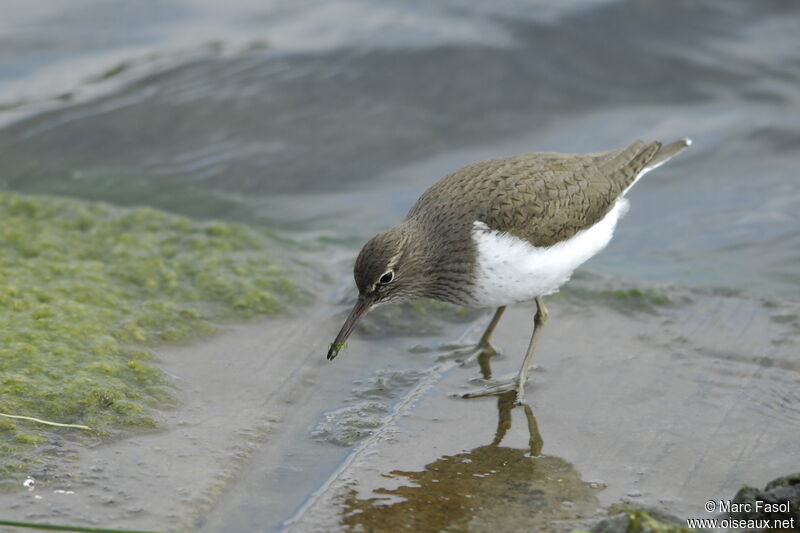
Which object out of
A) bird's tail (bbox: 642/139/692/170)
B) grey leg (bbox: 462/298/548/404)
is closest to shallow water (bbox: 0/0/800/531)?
grey leg (bbox: 462/298/548/404)

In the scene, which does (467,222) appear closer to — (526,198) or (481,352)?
(526,198)

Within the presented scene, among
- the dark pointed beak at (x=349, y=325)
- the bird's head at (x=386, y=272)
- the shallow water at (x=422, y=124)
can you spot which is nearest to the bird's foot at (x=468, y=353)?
the shallow water at (x=422, y=124)

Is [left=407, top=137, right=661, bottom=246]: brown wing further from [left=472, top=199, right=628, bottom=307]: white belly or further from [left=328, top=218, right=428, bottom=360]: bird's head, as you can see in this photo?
[left=328, top=218, right=428, bottom=360]: bird's head

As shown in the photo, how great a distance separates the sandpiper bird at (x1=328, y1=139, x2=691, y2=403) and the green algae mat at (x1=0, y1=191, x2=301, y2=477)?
1123mm

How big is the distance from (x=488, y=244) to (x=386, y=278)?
2.01 ft

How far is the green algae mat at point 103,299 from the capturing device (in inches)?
186

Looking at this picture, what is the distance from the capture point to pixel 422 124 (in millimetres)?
9562

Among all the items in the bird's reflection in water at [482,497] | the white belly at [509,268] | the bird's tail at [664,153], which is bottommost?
the bird's reflection in water at [482,497]

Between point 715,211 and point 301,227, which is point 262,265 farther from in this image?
point 715,211

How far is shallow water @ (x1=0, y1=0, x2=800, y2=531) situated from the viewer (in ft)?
20.0

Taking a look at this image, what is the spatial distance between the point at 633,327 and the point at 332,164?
3.96m

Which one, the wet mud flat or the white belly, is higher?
the white belly

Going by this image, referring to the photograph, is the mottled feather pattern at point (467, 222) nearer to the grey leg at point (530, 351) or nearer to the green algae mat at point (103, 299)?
the grey leg at point (530, 351)

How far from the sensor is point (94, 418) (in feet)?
15.1
